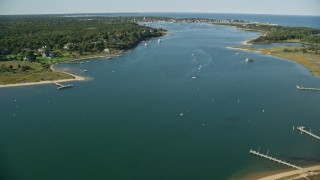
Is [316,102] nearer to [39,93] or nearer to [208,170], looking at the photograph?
[208,170]

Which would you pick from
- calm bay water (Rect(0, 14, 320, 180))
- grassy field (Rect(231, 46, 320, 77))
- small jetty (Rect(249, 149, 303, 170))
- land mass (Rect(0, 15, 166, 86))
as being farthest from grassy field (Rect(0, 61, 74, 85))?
grassy field (Rect(231, 46, 320, 77))

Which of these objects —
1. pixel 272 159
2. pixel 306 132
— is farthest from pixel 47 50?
pixel 272 159

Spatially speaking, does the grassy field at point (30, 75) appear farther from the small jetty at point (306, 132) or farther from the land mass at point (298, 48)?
the land mass at point (298, 48)

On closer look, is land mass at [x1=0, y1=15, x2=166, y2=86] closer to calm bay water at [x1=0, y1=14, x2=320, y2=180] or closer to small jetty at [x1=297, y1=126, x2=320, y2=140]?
calm bay water at [x1=0, y1=14, x2=320, y2=180]

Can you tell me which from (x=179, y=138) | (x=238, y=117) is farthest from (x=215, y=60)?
(x=179, y=138)

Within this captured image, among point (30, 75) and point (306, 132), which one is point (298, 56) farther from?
point (30, 75)

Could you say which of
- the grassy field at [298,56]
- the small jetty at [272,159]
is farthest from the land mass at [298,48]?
the small jetty at [272,159]
